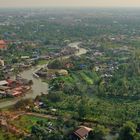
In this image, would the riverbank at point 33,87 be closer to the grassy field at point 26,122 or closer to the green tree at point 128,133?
the grassy field at point 26,122

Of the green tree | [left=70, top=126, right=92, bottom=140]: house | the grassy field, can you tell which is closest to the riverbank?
the grassy field

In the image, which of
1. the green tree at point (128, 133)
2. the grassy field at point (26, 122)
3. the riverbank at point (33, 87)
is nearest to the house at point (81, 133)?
the green tree at point (128, 133)

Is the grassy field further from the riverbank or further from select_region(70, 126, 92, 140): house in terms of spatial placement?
the riverbank

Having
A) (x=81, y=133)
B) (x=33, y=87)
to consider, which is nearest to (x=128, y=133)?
(x=81, y=133)

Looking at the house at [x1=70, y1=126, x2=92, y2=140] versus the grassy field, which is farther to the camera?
the grassy field

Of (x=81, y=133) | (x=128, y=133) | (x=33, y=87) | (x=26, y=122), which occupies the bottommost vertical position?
(x=33, y=87)

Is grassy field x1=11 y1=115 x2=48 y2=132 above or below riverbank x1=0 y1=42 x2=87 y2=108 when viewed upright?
above

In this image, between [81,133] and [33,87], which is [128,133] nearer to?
[81,133]

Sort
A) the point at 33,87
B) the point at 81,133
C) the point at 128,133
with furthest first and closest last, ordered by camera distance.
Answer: the point at 33,87
the point at 81,133
the point at 128,133

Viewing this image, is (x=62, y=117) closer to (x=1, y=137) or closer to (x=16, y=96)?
(x=1, y=137)
